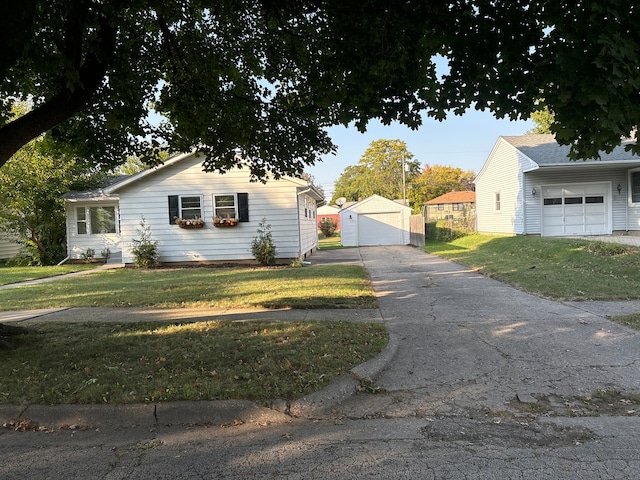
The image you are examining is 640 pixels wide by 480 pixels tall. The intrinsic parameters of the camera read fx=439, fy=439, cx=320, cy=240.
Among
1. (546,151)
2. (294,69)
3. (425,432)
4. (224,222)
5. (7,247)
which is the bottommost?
(425,432)

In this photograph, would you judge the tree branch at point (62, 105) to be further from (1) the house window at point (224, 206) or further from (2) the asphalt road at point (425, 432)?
(1) the house window at point (224, 206)

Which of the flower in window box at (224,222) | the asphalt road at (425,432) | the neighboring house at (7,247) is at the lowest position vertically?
the asphalt road at (425,432)

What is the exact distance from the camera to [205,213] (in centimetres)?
1683

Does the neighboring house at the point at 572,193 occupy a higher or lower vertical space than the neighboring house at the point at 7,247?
higher

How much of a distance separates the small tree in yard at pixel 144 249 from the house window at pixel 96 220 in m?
3.93

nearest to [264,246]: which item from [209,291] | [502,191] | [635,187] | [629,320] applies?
[209,291]

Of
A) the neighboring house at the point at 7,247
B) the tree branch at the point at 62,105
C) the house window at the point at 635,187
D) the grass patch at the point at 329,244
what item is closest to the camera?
the tree branch at the point at 62,105

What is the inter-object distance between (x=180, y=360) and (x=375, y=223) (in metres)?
24.8

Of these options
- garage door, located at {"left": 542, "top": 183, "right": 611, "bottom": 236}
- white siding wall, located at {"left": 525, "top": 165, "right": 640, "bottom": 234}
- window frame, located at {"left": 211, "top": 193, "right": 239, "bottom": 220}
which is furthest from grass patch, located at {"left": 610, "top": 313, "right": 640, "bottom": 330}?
garage door, located at {"left": 542, "top": 183, "right": 611, "bottom": 236}

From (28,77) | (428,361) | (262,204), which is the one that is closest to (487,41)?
(428,361)

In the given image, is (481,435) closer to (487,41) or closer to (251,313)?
(487,41)

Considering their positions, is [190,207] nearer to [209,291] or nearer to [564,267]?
[209,291]

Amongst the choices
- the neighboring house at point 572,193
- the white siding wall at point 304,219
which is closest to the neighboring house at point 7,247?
the white siding wall at point 304,219

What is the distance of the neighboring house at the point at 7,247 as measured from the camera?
22.3 m
